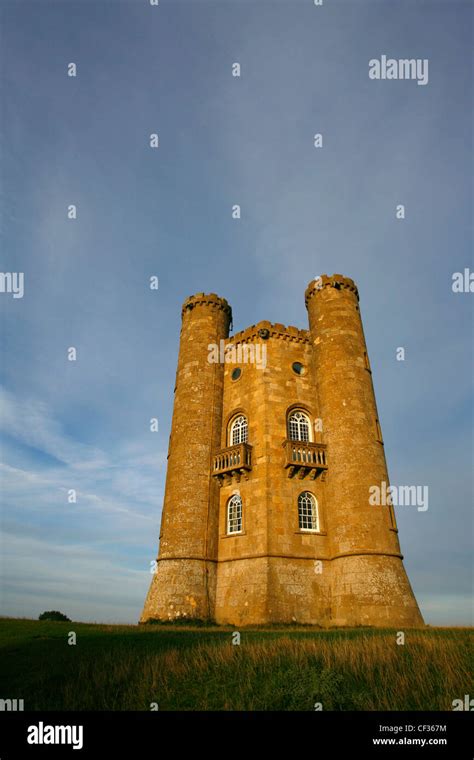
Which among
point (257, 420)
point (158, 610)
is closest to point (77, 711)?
point (158, 610)

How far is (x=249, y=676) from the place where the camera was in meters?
9.25

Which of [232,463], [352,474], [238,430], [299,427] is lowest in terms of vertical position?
[352,474]

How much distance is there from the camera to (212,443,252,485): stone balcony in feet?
81.0

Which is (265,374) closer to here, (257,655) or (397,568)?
(397,568)

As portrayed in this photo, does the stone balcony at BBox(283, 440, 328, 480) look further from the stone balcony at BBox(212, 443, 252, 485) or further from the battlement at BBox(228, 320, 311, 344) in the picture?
the battlement at BBox(228, 320, 311, 344)

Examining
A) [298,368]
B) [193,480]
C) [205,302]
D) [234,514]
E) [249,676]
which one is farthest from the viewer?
[205,302]

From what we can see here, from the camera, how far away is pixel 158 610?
74.0 feet

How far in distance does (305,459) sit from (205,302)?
1395 cm

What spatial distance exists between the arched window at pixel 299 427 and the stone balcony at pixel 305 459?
1442 mm

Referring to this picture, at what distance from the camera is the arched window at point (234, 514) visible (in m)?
24.7

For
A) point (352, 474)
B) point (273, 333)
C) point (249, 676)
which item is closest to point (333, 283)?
point (273, 333)

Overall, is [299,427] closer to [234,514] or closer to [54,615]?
[234,514]

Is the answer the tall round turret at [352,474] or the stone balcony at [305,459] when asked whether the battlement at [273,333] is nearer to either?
the tall round turret at [352,474]

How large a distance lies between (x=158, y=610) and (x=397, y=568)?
40.1ft
